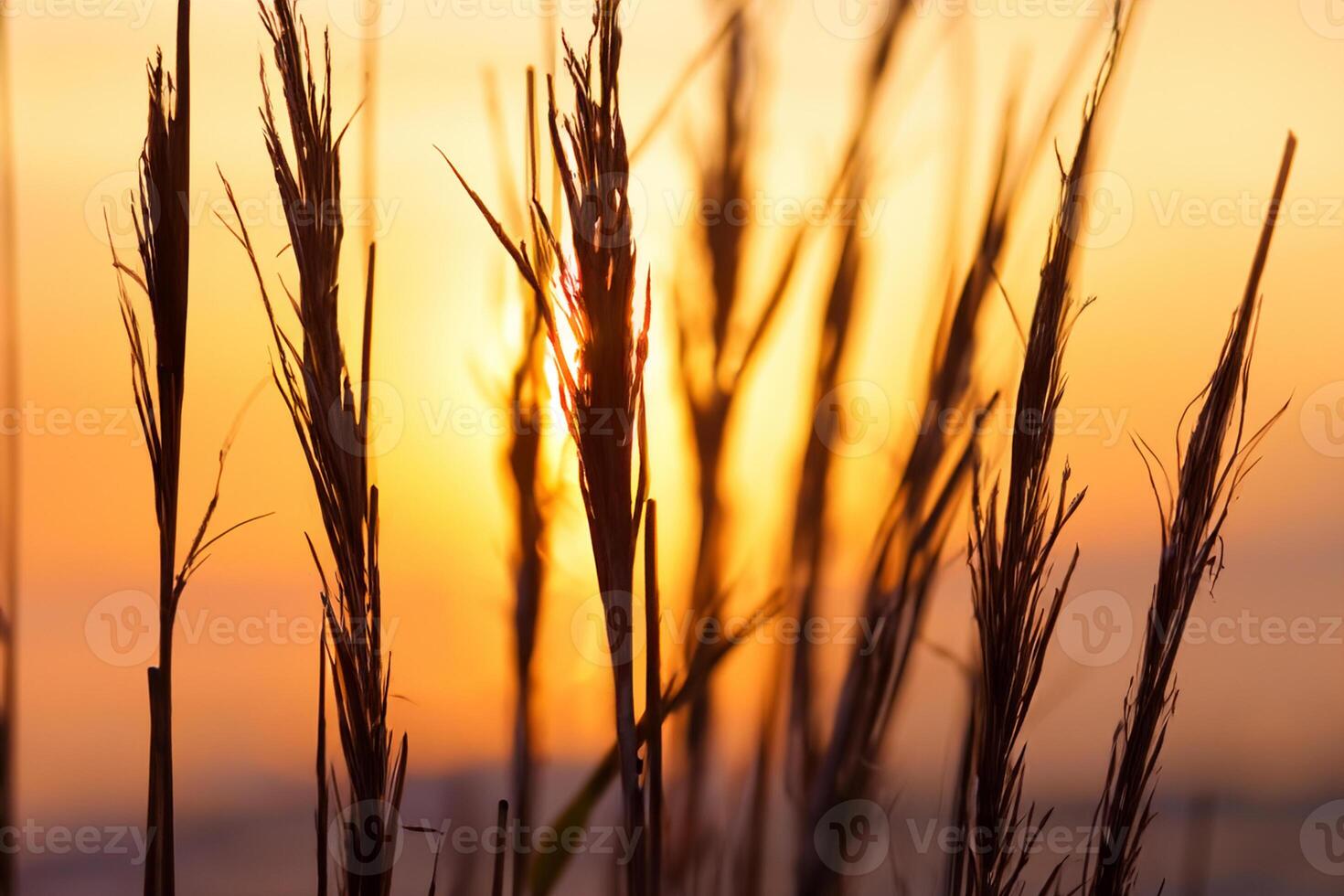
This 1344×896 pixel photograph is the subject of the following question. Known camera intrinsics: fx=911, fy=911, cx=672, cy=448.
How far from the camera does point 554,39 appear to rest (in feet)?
3.17

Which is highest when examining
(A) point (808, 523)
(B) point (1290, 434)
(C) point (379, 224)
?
(C) point (379, 224)

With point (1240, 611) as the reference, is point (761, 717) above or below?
below

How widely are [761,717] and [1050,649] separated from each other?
349mm

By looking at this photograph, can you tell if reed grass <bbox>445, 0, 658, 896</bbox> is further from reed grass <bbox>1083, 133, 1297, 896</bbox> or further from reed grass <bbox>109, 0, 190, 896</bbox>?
reed grass <bbox>1083, 133, 1297, 896</bbox>

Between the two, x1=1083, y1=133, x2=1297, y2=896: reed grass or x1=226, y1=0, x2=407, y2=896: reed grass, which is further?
x1=1083, y1=133, x2=1297, y2=896: reed grass

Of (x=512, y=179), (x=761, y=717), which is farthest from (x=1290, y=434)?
(x=512, y=179)

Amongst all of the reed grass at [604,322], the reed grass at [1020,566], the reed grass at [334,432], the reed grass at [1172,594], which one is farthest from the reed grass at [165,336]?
the reed grass at [1172,594]

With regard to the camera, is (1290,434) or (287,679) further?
(1290,434)

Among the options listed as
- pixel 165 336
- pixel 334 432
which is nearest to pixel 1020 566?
pixel 334 432

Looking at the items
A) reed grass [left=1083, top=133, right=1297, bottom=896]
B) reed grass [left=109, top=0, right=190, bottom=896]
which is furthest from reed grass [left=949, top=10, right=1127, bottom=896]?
reed grass [left=109, top=0, right=190, bottom=896]

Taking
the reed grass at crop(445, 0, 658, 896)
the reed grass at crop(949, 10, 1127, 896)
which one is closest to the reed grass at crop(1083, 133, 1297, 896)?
the reed grass at crop(949, 10, 1127, 896)

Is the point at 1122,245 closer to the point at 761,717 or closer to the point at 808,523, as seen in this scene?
the point at 808,523

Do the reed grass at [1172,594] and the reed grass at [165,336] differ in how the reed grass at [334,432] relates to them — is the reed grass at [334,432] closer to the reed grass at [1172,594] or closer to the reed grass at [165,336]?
the reed grass at [165,336]

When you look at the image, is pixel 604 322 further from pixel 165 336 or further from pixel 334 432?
pixel 165 336
